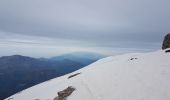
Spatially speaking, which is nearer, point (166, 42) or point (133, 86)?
point (133, 86)

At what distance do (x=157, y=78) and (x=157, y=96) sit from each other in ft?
15.2

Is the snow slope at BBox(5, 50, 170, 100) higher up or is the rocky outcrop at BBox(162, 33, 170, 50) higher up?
the rocky outcrop at BBox(162, 33, 170, 50)

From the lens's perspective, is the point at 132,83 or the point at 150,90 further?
the point at 132,83

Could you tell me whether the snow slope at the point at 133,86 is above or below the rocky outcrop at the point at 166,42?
below

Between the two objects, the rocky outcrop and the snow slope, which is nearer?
the snow slope

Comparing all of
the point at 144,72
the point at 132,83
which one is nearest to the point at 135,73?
the point at 144,72

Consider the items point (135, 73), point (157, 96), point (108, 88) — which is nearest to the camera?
point (157, 96)

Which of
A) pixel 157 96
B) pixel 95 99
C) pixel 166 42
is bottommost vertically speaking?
pixel 95 99

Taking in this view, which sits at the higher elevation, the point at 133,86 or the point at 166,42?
the point at 166,42

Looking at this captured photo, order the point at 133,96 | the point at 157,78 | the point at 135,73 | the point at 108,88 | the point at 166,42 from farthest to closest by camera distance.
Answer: the point at 166,42 < the point at 135,73 < the point at 108,88 < the point at 157,78 < the point at 133,96

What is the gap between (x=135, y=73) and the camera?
27.0 metres

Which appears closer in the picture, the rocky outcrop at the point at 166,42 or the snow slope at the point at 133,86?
the snow slope at the point at 133,86

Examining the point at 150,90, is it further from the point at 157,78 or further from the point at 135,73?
the point at 135,73

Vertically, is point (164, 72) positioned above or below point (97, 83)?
above
